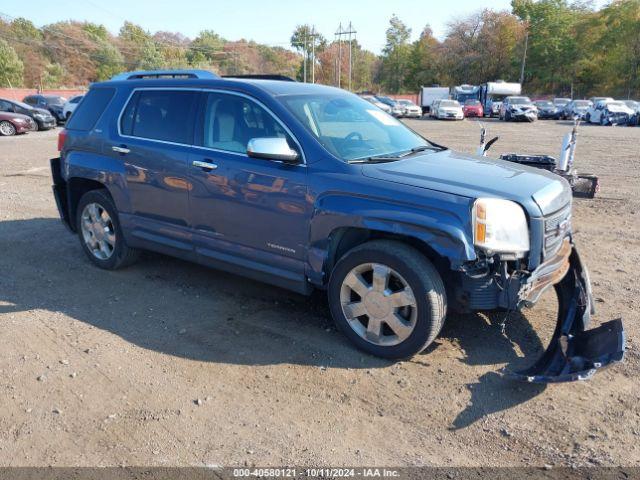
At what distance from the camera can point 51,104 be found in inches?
1141

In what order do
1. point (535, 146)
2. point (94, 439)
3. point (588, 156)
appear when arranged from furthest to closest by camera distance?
point (535, 146) < point (588, 156) < point (94, 439)

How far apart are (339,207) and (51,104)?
1180 inches

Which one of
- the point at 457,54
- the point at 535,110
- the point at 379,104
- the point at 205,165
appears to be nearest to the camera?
the point at 205,165

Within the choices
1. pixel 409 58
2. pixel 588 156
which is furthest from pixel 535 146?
pixel 409 58

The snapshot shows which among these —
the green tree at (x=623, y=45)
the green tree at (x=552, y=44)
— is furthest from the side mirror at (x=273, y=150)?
the green tree at (x=552, y=44)

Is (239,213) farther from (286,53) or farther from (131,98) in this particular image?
(286,53)

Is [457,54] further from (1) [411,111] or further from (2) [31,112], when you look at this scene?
(2) [31,112]

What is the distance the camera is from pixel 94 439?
2.99 meters

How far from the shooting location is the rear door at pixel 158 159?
471 centimetres

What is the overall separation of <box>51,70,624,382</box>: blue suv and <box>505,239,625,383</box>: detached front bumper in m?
0.01

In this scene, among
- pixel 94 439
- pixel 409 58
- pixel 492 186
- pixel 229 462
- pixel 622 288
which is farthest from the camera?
pixel 409 58

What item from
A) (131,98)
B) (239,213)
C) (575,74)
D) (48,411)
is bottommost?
(48,411)

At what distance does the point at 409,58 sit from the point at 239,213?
309 feet

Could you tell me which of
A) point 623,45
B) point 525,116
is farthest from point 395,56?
point 525,116
